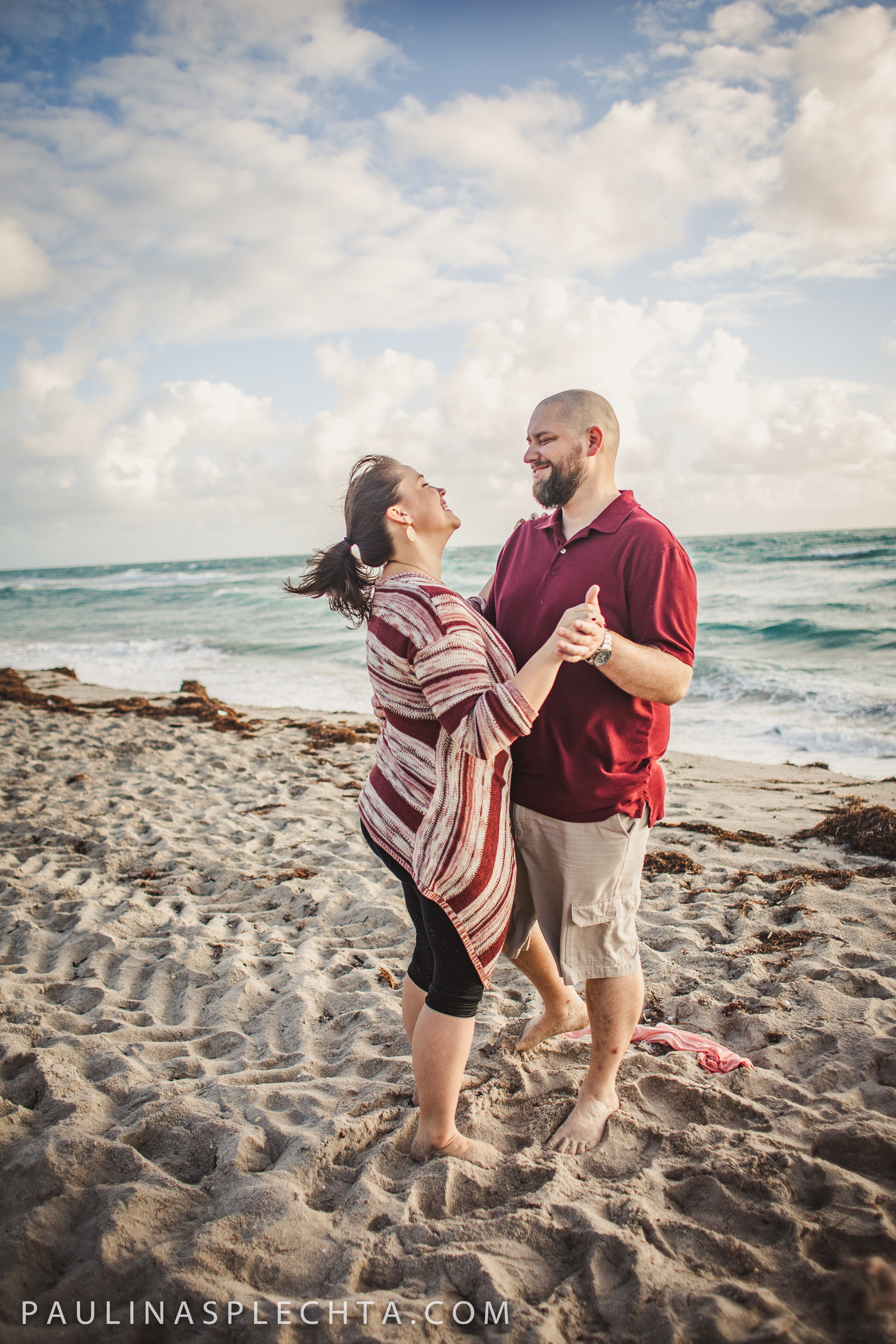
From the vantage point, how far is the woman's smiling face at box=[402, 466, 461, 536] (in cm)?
A: 227

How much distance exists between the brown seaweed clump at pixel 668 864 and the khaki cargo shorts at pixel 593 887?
2.32 meters

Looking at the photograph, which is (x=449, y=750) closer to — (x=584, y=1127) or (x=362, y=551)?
(x=362, y=551)

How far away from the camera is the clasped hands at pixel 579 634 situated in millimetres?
1867

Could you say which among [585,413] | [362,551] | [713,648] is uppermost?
[585,413]

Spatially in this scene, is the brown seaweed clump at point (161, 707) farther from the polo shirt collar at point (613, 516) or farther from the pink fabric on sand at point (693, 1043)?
the polo shirt collar at point (613, 516)

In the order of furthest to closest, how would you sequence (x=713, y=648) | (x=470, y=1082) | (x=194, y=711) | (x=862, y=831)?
(x=713, y=648), (x=194, y=711), (x=862, y=831), (x=470, y=1082)

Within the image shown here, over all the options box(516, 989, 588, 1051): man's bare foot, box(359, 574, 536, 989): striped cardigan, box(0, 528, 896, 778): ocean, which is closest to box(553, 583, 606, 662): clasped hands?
box(359, 574, 536, 989): striped cardigan

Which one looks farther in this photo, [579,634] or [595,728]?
[595,728]

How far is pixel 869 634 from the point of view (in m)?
15.3

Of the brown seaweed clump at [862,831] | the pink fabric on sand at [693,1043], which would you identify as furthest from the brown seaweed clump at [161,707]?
the pink fabric on sand at [693,1043]

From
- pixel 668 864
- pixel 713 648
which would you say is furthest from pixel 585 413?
pixel 713 648

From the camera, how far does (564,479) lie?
2.42 meters

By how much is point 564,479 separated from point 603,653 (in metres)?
0.74

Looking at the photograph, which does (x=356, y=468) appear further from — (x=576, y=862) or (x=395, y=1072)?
(x=395, y=1072)
